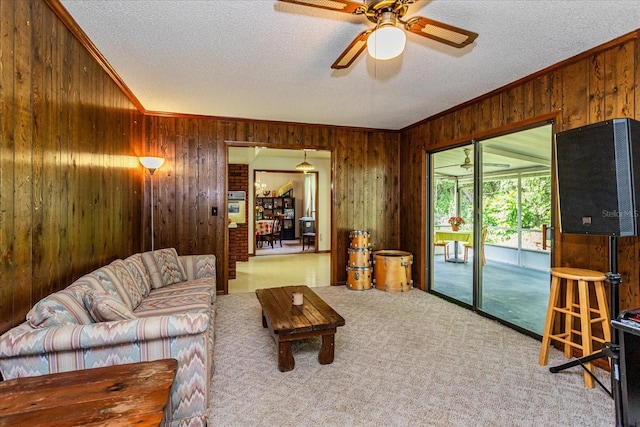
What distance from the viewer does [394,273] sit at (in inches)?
189

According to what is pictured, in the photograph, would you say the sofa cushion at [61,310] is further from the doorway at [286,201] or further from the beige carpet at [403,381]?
the doorway at [286,201]

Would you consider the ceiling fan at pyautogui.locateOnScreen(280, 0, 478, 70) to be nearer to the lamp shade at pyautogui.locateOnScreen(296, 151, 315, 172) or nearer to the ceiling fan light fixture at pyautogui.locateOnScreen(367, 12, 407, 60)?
the ceiling fan light fixture at pyautogui.locateOnScreen(367, 12, 407, 60)

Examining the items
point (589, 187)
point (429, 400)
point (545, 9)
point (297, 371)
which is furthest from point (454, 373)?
point (545, 9)

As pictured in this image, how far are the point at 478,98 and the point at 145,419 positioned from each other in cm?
413

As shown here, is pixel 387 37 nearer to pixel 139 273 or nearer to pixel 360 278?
pixel 139 273

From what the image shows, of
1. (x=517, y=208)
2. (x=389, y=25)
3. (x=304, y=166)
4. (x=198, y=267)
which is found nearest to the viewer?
(x=389, y=25)

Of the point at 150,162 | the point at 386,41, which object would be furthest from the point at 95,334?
the point at 150,162

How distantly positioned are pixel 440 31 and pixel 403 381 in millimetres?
2270

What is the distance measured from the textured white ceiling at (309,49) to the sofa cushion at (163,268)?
70.6 inches

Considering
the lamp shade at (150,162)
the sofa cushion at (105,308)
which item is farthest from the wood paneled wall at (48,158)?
the lamp shade at (150,162)

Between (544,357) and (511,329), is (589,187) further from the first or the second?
(511,329)

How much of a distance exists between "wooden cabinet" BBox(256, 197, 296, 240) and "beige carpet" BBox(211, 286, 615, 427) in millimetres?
8929

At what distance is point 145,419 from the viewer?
3.76 ft

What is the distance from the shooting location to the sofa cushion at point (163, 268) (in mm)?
3330
